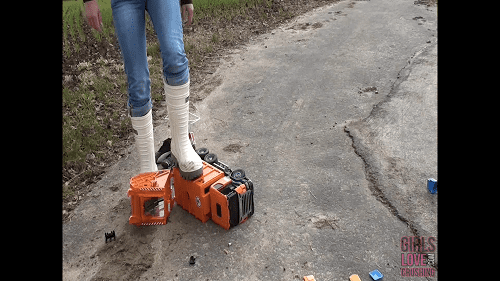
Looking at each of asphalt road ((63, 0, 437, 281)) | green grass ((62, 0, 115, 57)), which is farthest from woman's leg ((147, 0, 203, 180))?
green grass ((62, 0, 115, 57))

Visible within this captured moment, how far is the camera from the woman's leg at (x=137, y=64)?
3102 mm

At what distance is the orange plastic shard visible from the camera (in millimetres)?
3350

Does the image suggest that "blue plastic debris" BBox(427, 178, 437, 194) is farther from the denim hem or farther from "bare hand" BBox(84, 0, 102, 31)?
"bare hand" BBox(84, 0, 102, 31)

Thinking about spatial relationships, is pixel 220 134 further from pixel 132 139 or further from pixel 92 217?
pixel 92 217

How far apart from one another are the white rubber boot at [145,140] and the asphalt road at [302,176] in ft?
1.41

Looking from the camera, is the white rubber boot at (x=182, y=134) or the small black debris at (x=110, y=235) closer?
the white rubber boot at (x=182, y=134)

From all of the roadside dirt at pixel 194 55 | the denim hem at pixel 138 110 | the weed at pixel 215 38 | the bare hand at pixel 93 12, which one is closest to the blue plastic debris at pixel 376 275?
the denim hem at pixel 138 110

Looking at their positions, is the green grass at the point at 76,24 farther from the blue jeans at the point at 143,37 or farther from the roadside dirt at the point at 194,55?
the blue jeans at the point at 143,37

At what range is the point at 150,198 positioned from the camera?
3525mm

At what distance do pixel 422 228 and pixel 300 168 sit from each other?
1250 mm

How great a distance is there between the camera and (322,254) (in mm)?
3176

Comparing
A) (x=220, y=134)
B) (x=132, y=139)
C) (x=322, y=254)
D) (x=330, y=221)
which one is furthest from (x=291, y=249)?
(x=132, y=139)

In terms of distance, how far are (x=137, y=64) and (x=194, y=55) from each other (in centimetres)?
390

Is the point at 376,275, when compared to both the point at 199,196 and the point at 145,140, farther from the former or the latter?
the point at 145,140
